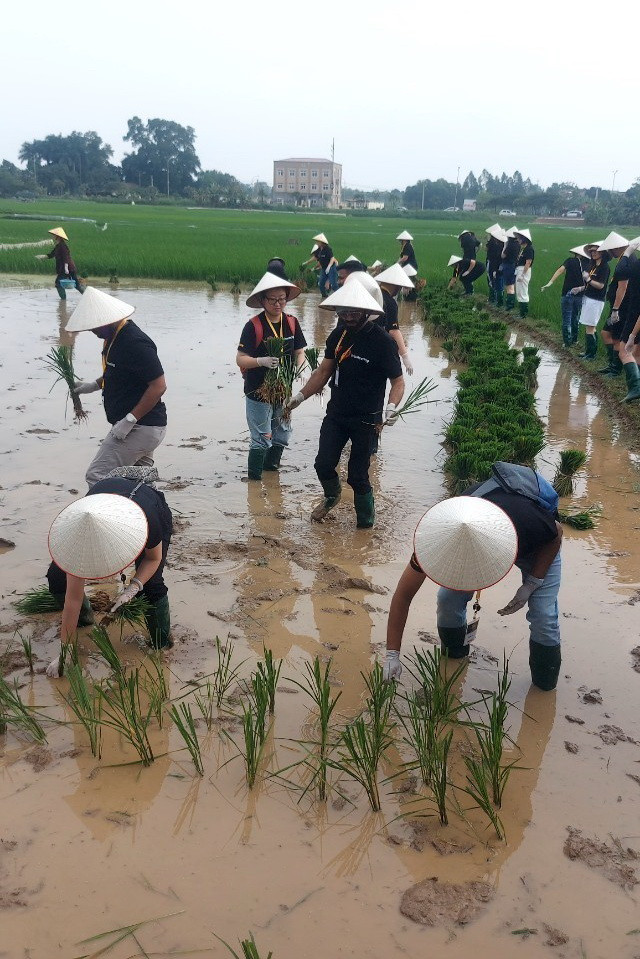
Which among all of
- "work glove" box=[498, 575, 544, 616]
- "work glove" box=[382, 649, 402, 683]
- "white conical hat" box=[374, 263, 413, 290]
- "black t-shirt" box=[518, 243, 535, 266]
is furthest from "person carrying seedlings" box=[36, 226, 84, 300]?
"work glove" box=[498, 575, 544, 616]

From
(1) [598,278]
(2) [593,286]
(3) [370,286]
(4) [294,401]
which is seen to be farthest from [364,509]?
(1) [598,278]

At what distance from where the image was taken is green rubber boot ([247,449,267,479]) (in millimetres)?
5660

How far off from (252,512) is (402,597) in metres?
2.47

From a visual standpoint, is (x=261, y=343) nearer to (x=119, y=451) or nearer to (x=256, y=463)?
(x=256, y=463)

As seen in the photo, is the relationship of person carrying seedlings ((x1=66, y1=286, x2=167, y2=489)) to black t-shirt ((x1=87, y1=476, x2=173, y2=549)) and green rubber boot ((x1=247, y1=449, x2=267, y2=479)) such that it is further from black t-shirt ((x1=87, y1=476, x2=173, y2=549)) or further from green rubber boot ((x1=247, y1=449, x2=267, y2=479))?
green rubber boot ((x1=247, y1=449, x2=267, y2=479))

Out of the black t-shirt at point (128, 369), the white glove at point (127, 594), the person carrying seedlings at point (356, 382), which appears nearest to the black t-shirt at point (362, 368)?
the person carrying seedlings at point (356, 382)

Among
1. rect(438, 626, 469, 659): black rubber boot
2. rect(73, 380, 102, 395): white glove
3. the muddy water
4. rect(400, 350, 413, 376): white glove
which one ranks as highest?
rect(73, 380, 102, 395): white glove

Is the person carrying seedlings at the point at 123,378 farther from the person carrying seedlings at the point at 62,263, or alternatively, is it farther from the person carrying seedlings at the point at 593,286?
the person carrying seedlings at the point at 62,263

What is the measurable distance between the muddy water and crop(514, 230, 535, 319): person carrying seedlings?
291 inches

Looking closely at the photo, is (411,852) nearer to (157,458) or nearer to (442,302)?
(157,458)

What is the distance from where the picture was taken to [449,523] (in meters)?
2.48

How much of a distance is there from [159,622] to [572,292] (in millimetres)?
8296

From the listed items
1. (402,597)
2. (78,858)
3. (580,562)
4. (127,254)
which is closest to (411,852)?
(402,597)

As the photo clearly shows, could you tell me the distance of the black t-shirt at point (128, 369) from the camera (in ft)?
13.1
